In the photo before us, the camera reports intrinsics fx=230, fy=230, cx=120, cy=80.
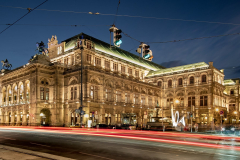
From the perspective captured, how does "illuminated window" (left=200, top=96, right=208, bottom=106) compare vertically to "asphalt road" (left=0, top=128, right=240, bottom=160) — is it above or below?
above

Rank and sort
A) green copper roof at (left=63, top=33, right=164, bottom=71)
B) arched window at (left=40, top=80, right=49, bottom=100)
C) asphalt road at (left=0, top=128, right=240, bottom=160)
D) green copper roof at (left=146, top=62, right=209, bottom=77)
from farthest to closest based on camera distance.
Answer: green copper roof at (left=146, top=62, right=209, bottom=77), green copper roof at (left=63, top=33, right=164, bottom=71), arched window at (left=40, top=80, right=49, bottom=100), asphalt road at (left=0, top=128, right=240, bottom=160)

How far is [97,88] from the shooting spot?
57.3 metres

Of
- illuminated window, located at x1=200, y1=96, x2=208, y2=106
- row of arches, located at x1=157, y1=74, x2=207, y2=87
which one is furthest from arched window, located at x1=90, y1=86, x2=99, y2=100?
illuminated window, located at x1=200, y1=96, x2=208, y2=106

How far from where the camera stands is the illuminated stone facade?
5612cm

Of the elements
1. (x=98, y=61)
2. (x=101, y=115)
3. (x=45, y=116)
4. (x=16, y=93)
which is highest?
(x=98, y=61)

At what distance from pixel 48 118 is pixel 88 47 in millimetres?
21171

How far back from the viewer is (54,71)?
59.1 m

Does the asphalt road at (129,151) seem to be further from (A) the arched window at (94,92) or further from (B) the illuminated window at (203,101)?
(B) the illuminated window at (203,101)

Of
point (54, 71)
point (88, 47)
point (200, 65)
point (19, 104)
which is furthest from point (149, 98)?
point (19, 104)

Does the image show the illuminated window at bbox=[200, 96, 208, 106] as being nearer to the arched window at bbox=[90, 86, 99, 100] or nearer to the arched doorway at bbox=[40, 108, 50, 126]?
the arched window at bbox=[90, 86, 99, 100]

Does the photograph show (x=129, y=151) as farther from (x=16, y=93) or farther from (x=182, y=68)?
(x=182, y=68)

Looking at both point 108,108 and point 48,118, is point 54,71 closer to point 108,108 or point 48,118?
point 48,118

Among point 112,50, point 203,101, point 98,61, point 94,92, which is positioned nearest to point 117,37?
point 94,92

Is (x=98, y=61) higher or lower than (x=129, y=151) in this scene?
higher
